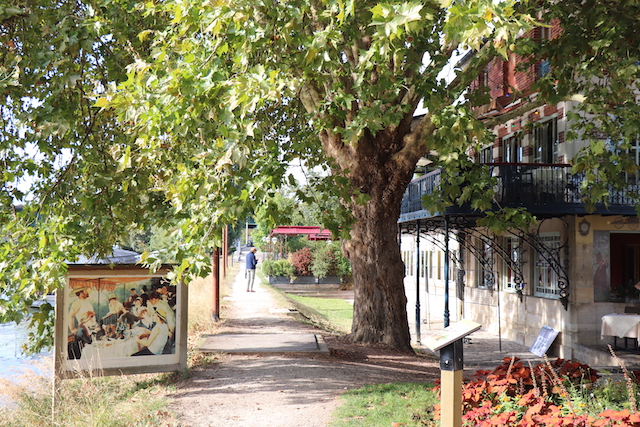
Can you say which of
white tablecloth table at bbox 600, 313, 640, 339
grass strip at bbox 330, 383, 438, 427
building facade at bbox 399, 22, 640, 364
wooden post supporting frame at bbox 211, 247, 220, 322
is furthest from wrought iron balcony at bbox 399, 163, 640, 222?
grass strip at bbox 330, 383, 438, 427

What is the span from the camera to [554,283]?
53.0 feet

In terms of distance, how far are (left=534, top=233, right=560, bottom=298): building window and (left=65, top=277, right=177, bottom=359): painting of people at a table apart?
10.0 m

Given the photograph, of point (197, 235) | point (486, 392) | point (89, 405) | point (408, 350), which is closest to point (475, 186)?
point (408, 350)

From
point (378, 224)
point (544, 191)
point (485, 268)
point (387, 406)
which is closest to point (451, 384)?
point (387, 406)

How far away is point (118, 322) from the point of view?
28.5 feet

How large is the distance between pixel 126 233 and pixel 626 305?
11.8m

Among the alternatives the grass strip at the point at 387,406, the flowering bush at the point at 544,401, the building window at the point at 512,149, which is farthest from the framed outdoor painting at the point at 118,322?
the building window at the point at 512,149

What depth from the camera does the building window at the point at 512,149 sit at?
18.4 metres

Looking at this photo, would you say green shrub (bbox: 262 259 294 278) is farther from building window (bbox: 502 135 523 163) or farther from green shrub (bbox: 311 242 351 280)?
building window (bbox: 502 135 523 163)

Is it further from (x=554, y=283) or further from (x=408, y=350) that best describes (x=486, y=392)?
(x=554, y=283)

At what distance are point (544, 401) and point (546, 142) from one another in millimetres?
12294

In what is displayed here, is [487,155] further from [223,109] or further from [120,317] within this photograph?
[223,109]

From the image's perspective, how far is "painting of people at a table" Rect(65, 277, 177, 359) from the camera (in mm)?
8492

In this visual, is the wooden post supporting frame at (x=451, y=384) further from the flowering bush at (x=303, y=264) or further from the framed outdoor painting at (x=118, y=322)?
the flowering bush at (x=303, y=264)
